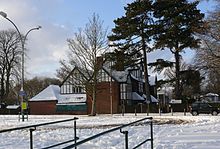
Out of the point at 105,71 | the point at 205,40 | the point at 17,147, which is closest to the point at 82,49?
the point at 105,71

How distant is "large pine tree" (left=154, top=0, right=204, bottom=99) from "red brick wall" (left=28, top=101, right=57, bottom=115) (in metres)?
21.7

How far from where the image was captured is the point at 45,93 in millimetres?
72438

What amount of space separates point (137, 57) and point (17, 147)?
46.8 m

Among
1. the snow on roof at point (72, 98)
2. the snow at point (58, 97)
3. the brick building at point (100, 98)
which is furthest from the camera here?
the snow at point (58, 97)

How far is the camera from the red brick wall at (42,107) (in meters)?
69.4

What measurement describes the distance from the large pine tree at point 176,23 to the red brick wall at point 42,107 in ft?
71.1

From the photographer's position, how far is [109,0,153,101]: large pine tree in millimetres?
58344

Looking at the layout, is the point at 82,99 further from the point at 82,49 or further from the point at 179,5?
the point at 179,5

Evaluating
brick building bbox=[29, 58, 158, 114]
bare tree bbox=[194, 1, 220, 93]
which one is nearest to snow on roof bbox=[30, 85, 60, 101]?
brick building bbox=[29, 58, 158, 114]

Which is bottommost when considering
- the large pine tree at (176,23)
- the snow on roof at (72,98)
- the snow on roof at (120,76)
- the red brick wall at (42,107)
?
the red brick wall at (42,107)

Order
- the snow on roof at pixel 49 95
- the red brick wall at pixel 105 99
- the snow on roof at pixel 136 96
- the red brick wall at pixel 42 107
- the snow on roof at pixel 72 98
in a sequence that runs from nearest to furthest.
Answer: the red brick wall at pixel 105 99 → the snow on roof at pixel 72 98 → the red brick wall at pixel 42 107 → the snow on roof at pixel 49 95 → the snow on roof at pixel 136 96

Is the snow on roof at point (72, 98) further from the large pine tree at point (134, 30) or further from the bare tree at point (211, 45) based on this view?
the bare tree at point (211, 45)

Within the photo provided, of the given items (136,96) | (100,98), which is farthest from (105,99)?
(136,96)

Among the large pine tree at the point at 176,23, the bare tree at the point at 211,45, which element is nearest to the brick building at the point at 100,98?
the large pine tree at the point at 176,23
